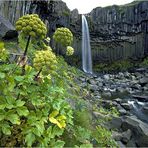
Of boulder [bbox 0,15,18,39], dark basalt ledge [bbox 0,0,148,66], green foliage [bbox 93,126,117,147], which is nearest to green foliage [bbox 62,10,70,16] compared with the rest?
dark basalt ledge [bbox 0,0,148,66]

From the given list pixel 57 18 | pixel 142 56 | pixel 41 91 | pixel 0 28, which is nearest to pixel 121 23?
pixel 142 56

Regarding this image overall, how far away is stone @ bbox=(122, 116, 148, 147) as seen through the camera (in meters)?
6.84

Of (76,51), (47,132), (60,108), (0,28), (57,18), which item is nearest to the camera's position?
(47,132)

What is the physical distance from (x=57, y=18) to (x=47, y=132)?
32593 mm

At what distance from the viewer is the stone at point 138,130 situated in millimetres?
6842

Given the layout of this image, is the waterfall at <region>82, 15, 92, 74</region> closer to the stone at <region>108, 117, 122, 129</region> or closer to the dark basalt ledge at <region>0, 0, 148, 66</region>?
the dark basalt ledge at <region>0, 0, 148, 66</region>

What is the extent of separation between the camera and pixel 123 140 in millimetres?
6656

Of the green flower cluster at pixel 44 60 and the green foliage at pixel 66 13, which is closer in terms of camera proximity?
the green flower cluster at pixel 44 60

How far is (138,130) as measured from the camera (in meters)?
7.23

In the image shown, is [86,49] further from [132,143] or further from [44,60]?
[44,60]

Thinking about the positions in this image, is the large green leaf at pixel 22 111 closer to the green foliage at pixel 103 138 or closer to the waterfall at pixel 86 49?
the green foliage at pixel 103 138

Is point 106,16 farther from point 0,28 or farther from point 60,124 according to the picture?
point 60,124

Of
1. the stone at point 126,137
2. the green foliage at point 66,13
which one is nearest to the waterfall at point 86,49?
the green foliage at point 66,13

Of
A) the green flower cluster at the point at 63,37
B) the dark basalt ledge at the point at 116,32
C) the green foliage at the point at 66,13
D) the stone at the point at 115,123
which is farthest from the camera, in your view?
the dark basalt ledge at the point at 116,32
